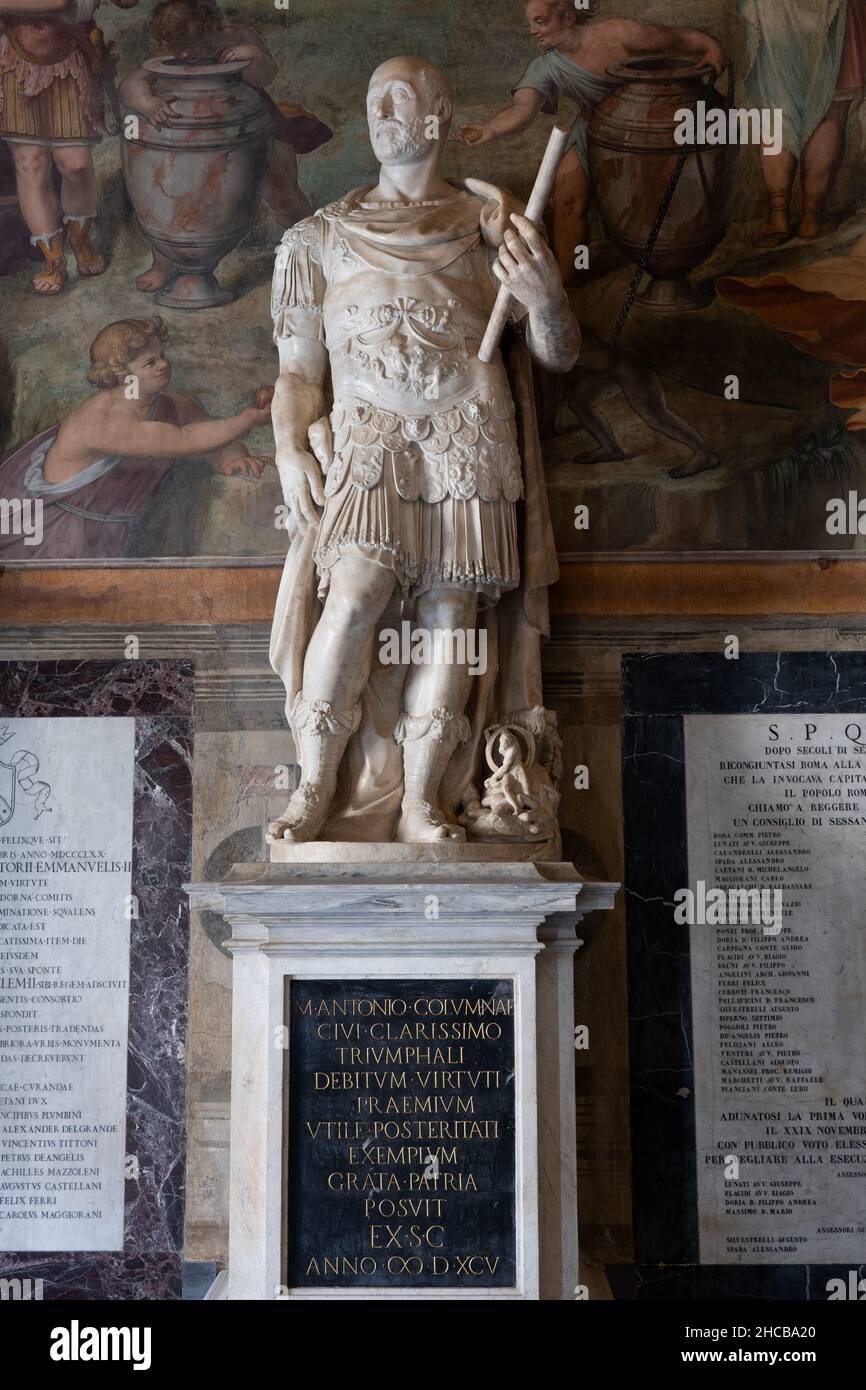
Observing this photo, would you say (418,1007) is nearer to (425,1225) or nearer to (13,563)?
(425,1225)

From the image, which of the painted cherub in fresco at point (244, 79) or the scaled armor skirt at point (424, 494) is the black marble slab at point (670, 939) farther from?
the painted cherub in fresco at point (244, 79)

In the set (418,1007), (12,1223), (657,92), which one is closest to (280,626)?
(418,1007)

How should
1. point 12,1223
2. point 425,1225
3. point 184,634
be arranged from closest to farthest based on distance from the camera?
point 425,1225 → point 12,1223 → point 184,634

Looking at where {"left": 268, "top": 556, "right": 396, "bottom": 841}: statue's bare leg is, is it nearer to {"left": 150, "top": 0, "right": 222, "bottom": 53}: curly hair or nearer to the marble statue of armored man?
the marble statue of armored man

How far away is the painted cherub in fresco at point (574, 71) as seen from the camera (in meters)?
6.39

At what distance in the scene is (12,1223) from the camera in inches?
226

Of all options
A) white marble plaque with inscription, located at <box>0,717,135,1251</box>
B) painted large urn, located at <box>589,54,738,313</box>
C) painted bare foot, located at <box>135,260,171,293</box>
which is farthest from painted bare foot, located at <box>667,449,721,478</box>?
white marble plaque with inscription, located at <box>0,717,135,1251</box>

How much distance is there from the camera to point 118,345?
6402 millimetres

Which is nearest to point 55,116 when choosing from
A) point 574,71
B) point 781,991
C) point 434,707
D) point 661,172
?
point 574,71

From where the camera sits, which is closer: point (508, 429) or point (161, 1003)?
point (508, 429)

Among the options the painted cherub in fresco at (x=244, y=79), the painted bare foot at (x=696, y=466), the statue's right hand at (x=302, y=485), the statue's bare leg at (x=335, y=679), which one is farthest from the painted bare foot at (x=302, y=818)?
the painted cherub in fresco at (x=244, y=79)

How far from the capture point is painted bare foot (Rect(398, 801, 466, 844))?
198 inches

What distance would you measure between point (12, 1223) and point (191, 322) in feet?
11.5

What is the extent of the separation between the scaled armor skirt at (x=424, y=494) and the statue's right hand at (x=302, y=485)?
0.10 metres
